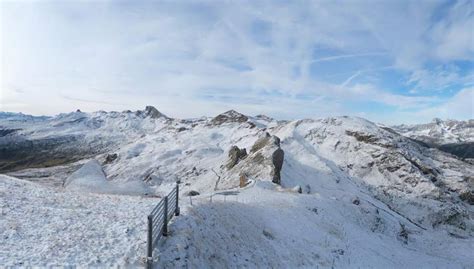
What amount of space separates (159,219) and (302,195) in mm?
21048

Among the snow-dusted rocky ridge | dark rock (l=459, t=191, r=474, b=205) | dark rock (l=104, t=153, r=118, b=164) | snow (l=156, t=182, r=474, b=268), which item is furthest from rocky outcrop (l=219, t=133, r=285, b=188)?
dark rock (l=104, t=153, r=118, b=164)

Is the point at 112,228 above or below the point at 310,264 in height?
above

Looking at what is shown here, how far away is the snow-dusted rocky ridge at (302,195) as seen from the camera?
17609mm

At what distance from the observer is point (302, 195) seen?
32.7 metres

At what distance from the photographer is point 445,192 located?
5878cm

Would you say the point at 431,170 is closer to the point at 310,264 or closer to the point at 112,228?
the point at 310,264

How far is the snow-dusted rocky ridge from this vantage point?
17609 millimetres

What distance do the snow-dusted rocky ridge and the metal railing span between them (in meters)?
0.47

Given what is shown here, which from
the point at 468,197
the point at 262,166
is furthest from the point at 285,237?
the point at 468,197

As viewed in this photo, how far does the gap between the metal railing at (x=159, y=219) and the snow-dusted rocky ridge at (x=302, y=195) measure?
18.6 inches

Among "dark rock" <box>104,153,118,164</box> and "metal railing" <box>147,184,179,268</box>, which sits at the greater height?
"metal railing" <box>147,184,179,268</box>

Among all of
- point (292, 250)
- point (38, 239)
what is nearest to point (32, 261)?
point (38, 239)

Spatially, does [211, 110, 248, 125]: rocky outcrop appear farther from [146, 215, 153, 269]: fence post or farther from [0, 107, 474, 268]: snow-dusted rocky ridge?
[146, 215, 153, 269]: fence post

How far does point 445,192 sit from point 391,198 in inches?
375
